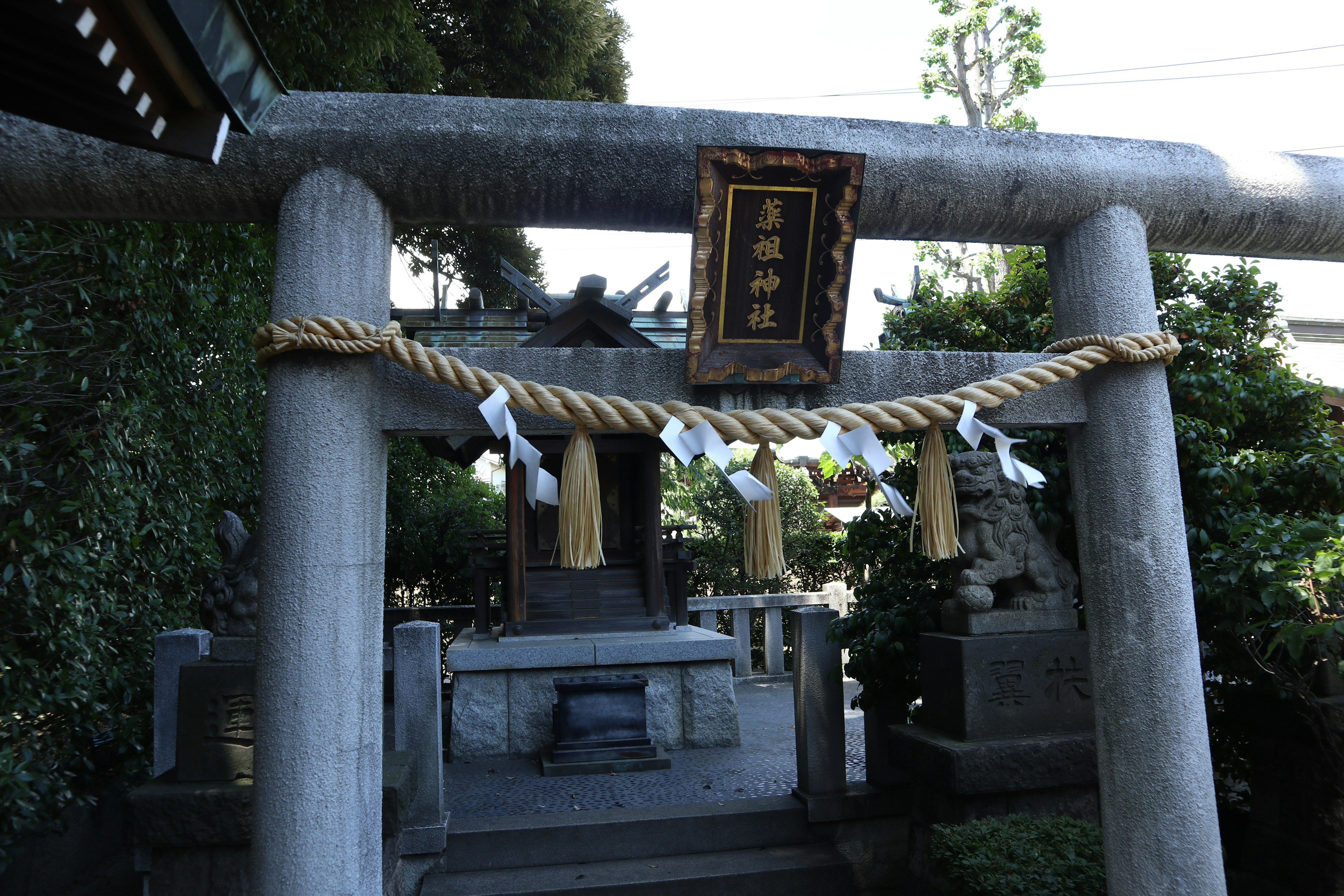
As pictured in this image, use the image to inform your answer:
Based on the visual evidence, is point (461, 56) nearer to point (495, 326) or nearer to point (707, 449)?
point (495, 326)

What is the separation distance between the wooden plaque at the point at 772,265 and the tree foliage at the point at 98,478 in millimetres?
2980

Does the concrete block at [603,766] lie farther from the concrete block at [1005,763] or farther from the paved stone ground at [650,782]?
the concrete block at [1005,763]

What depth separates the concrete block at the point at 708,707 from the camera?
269 inches

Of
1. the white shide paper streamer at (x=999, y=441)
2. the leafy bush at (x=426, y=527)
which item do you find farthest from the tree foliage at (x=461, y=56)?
the white shide paper streamer at (x=999, y=441)

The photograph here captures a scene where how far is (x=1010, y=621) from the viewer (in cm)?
384

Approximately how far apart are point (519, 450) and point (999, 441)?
1.57 metres

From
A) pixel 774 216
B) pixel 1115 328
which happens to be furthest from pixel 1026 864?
pixel 774 216

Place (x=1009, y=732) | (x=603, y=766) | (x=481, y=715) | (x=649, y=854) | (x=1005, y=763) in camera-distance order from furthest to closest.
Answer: (x=481, y=715)
(x=603, y=766)
(x=649, y=854)
(x=1009, y=732)
(x=1005, y=763)

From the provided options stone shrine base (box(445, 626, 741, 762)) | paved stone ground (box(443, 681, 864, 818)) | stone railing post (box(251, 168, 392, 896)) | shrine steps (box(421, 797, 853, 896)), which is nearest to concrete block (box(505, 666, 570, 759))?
stone shrine base (box(445, 626, 741, 762))

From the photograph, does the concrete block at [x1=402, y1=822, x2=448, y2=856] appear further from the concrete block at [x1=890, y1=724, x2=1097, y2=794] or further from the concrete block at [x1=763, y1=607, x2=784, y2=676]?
the concrete block at [x1=763, y1=607, x2=784, y2=676]

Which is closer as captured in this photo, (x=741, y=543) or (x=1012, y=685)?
(x=1012, y=685)

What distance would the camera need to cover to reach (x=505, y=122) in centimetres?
243

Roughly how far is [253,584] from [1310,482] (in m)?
5.18

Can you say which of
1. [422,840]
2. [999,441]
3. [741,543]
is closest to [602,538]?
[422,840]
